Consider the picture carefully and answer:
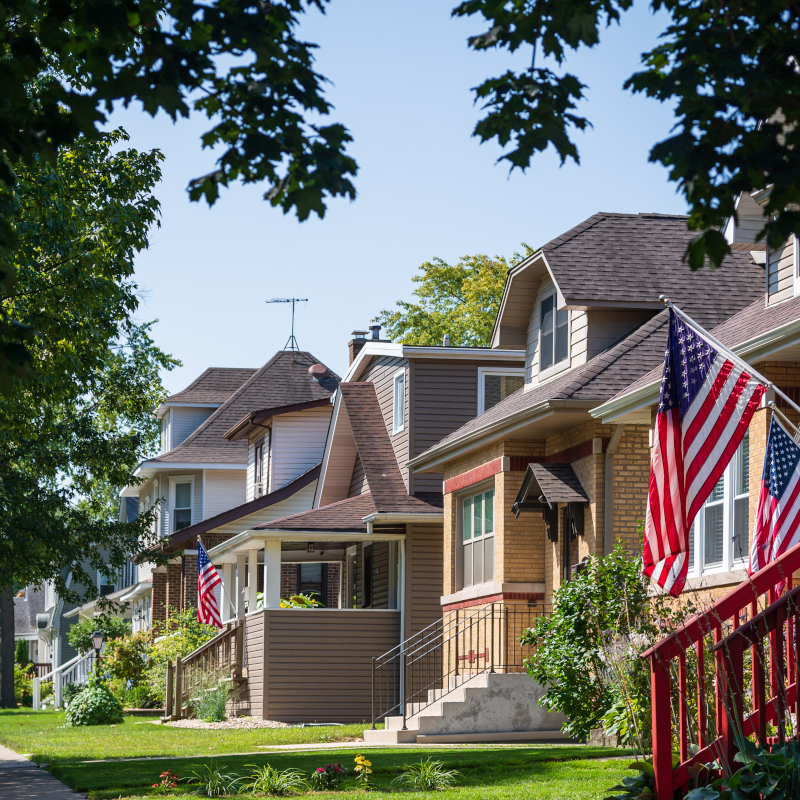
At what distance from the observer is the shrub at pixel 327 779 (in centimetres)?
1183

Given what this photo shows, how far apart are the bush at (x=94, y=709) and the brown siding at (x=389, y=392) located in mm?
7686

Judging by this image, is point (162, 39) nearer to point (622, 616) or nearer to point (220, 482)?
point (622, 616)

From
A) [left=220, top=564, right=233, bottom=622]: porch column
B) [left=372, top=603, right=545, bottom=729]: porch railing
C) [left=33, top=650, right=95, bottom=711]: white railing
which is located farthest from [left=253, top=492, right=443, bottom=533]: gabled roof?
[left=33, top=650, right=95, bottom=711]: white railing

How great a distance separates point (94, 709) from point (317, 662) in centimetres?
490

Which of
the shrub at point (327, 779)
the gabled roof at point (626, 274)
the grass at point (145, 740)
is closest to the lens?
the shrub at point (327, 779)

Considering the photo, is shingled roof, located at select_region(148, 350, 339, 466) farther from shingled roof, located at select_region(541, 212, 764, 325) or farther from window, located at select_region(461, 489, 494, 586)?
shingled roof, located at select_region(541, 212, 764, 325)

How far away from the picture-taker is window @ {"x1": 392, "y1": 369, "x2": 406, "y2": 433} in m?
25.7

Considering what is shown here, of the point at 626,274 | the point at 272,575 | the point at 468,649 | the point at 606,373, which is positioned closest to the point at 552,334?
the point at 626,274

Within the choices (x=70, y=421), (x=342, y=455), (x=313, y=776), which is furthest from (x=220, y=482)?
(x=313, y=776)

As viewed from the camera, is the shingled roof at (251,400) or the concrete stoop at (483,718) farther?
the shingled roof at (251,400)

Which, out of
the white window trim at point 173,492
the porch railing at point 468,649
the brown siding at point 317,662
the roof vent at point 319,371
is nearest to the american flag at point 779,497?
the porch railing at point 468,649

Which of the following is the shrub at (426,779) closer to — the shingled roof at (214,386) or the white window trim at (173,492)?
the white window trim at (173,492)

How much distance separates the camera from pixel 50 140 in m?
5.22

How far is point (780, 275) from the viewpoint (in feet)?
50.6
